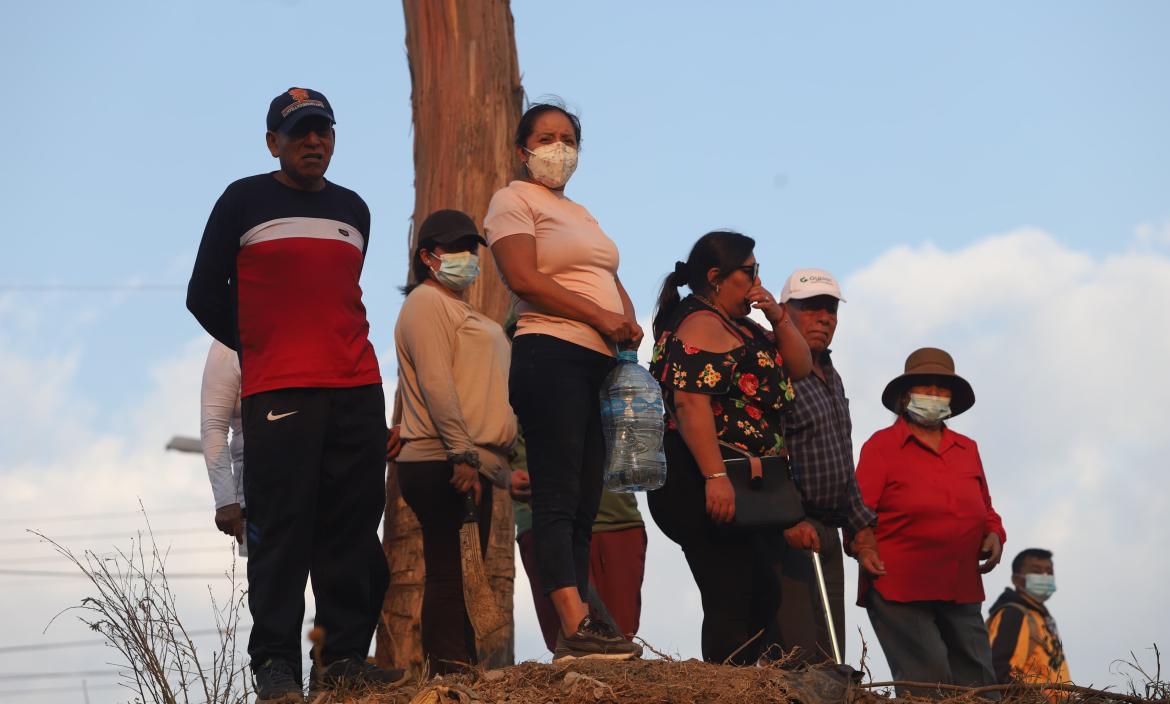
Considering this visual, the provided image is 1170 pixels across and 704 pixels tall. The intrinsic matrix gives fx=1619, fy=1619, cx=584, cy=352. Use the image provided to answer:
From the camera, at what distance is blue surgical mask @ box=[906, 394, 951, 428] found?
7.43 metres

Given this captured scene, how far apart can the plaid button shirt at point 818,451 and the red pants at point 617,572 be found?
29.6 inches

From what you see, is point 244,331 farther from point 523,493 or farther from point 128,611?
point 523,493

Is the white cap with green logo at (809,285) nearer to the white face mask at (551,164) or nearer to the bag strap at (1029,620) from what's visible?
the white face mask at (551,164)

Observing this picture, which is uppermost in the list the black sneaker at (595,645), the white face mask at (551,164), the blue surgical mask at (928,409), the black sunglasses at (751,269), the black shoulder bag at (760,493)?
the white face mask at (551,164)

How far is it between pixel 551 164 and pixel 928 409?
2.47 m

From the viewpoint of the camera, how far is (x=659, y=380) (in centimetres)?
596

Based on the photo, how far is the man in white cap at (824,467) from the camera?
6430mm

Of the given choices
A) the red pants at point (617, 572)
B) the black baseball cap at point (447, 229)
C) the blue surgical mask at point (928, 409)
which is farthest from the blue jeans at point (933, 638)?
the black baseball cap at point (447, 229)

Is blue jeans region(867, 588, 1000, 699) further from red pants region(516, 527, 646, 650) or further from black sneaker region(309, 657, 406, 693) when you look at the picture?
black sneaker region(309, 657, 406, 693)

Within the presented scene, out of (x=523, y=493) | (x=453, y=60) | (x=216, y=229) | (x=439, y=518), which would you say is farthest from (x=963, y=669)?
(x=453, y=60)

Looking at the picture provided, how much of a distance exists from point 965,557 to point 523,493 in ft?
6.64

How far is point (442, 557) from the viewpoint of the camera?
5840 millimetres

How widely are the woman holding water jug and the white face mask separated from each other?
0.65 meters

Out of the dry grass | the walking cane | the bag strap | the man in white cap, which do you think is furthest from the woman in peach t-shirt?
the bag strap
